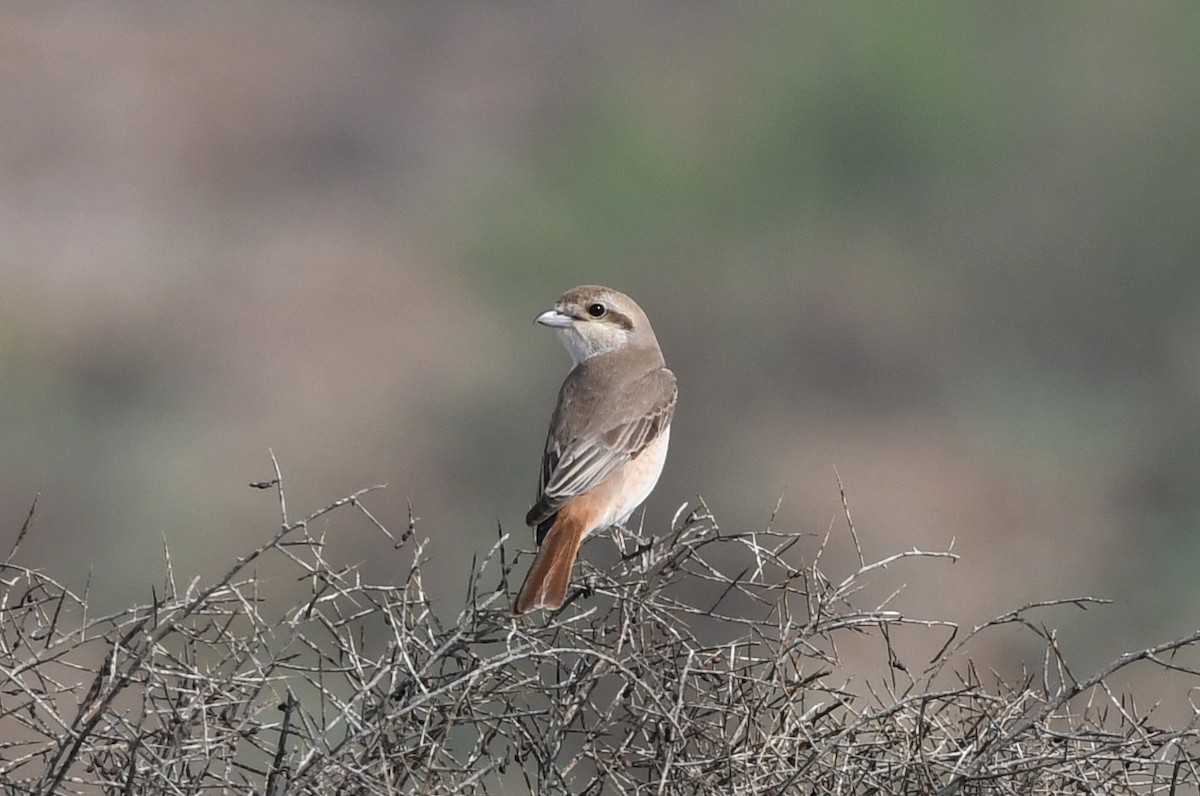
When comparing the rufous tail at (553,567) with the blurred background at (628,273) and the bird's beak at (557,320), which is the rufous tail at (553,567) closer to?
the bird's beak at (557,320)

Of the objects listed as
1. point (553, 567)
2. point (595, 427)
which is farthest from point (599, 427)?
point (553, 567)

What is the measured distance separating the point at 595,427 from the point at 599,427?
0.04 feet

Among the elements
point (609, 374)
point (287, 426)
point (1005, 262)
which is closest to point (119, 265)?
point (287, 426)

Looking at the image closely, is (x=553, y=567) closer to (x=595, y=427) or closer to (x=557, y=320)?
(x=595, y=427)

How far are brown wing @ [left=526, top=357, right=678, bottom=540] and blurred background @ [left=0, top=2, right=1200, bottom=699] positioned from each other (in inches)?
218

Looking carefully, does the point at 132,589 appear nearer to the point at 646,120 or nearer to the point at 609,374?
the point at 609,374

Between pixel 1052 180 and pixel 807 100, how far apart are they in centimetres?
348

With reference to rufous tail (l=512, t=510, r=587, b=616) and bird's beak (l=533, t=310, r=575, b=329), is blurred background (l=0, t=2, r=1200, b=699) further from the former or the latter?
rufous tail (l=512, t=510, r=587, b=616)

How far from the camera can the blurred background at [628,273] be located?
1688 cm

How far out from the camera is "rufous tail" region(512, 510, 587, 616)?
4.58m

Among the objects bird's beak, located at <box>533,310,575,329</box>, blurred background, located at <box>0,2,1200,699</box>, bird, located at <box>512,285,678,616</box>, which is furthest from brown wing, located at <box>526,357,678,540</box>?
blurred background, located at <box>0,2,1200,699</box>

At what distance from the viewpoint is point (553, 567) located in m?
4.93

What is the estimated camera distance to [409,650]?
12.8ft

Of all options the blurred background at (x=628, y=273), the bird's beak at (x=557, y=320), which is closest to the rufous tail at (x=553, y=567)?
the bird's beak at (x=557, y=320)
